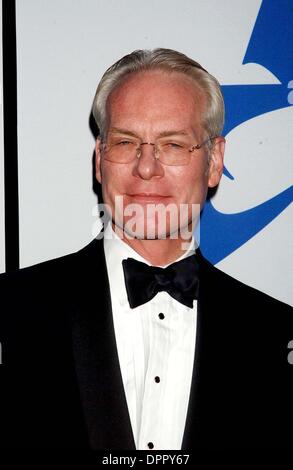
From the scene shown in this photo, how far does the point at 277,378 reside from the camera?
86.0 inches

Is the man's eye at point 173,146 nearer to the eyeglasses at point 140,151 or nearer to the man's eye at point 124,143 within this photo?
the eyeglasses at point 140,151

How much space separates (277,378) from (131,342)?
0.51 m

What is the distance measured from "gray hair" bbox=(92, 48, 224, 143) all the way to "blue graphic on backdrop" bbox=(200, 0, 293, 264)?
42 cm

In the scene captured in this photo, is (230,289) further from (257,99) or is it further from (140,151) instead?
(257,99)

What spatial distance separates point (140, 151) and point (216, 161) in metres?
0.35

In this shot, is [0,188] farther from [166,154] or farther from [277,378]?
[277,378]

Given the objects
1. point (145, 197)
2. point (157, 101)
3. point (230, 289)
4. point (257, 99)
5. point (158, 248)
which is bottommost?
point (230, 289)

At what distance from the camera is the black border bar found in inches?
100

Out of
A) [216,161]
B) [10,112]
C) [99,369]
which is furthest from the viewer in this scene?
[10,112]

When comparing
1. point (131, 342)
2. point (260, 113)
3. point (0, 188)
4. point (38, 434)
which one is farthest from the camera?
point (260, 113)

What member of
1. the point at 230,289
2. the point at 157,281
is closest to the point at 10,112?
the point at 157,281

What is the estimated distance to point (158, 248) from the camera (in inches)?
89.1

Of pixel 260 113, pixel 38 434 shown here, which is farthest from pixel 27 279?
pixel 260 113

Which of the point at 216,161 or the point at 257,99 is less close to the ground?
the point at 257,99
